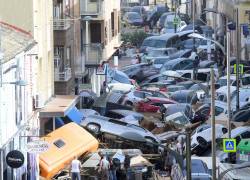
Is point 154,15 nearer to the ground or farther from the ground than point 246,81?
Result: farther from the ground

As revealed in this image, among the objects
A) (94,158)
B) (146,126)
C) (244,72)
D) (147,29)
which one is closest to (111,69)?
(244,72)

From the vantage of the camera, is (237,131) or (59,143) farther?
(237,131)

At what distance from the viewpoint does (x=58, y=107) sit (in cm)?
3838

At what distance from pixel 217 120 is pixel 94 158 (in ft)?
35.5

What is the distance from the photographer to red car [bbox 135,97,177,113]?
51.8 metres

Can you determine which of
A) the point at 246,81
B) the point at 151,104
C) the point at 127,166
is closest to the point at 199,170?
the point at 127,166

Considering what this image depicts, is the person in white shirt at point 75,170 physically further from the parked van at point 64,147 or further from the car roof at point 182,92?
the car roof at point 182,92

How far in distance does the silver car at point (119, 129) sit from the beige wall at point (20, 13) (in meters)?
6.42

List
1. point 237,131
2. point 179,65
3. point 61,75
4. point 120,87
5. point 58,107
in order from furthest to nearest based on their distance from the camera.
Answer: point 179,65 → point 120,87 → point 61,75 → point 237,131 → point 58,107

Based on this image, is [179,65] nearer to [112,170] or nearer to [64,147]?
[64,147]

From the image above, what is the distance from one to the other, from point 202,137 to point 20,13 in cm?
913

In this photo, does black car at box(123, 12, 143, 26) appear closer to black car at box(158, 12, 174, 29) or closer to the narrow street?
black car at box(158, 12, 174, 29)

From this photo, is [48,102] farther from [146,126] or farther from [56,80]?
[146,126]

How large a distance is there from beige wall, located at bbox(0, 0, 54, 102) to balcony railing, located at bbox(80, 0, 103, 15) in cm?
1612
